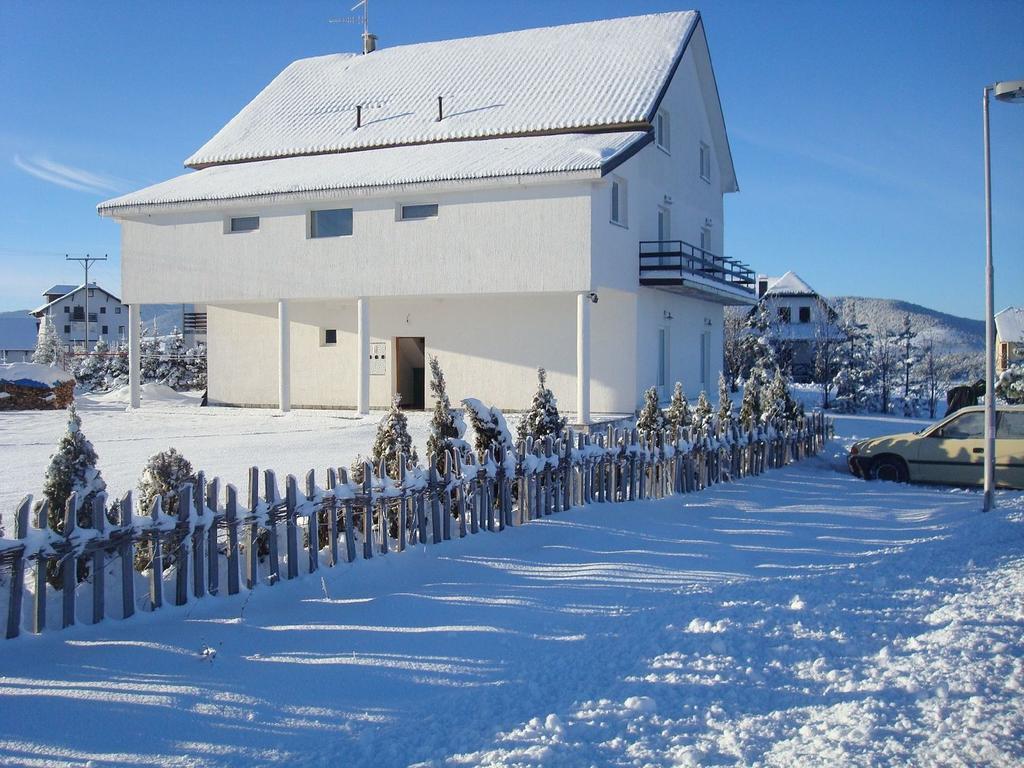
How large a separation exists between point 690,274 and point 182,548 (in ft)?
67.9

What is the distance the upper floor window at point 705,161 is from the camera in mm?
32188

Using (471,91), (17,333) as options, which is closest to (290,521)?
(471,91)

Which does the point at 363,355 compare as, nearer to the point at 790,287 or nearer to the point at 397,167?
the point at 397,167

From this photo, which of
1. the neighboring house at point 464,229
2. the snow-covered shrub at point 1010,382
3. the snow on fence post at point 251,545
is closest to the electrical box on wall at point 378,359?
the neighboring house at point 464,229

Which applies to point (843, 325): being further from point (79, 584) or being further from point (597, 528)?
point (79, 584)

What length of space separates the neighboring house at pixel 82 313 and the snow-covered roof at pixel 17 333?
2645 millimetres

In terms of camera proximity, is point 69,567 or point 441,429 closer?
point 69,567

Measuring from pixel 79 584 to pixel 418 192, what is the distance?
705 inches

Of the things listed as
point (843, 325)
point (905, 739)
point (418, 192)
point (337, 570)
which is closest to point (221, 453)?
point (418, 192)

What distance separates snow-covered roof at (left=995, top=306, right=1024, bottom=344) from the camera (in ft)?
194

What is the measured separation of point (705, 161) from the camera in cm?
3266

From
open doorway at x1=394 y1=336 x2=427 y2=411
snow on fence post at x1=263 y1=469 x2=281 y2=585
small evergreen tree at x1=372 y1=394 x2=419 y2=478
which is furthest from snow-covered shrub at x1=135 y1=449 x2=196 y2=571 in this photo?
open doorway at x1=394 y1=336 x2=427 y2=411

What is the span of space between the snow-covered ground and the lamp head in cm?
615

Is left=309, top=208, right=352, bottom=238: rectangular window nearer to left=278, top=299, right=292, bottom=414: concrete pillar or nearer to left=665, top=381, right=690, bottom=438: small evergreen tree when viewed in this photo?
left=278, top=299, right=292, bottom=414: concrete pillar
